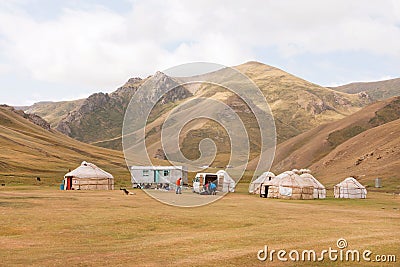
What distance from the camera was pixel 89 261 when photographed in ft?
53.5

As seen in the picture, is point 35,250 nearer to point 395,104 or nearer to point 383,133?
point 383,133

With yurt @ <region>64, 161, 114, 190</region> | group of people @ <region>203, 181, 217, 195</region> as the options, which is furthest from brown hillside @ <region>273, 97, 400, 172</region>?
yurt @ <region>64, 161, 114, 190</region>

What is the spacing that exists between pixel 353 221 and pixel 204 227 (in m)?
9.54

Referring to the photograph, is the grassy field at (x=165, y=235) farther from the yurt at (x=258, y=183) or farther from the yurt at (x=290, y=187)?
the yurt at (x=258, y=183)

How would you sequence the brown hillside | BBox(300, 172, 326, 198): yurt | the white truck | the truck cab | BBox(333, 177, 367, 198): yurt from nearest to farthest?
BBox(300, 172, 326, 198): yurt
the truck cab
the white truck
BBox(333, 177, 367, 198): yurt
the brown hillside

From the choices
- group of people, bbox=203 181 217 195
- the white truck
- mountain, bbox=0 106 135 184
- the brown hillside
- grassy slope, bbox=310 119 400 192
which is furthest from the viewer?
the brown hillside

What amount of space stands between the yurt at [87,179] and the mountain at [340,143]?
175ft

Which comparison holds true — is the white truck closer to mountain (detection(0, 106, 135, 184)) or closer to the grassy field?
mountain (detection(0, 106, 135, 184))

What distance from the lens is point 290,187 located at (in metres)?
55.8

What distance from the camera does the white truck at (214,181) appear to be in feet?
199

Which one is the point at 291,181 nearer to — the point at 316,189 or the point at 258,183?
the point at 316,189

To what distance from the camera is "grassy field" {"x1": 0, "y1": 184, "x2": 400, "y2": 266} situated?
16.8 meters

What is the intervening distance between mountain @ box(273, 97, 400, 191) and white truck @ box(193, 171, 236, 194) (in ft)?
126

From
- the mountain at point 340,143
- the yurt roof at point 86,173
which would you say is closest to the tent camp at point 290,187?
the yurt roof at point 86,173
